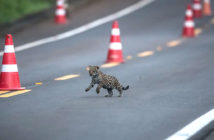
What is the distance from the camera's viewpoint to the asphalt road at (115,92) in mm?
7137

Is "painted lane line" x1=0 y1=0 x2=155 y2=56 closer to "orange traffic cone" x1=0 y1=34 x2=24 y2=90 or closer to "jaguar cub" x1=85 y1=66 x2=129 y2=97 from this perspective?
"orange traffic cone" x1=0 y1=34 x2=24 y2=90

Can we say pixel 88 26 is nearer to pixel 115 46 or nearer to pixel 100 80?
pixel 115 46

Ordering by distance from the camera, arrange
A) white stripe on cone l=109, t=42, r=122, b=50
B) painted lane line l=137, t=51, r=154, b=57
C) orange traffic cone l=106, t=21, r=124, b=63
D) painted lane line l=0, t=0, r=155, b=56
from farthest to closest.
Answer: painted lane line l=0, t=0, r=155, b=56 < painted lane line l=137, t=51, r=154, b=57 < white stripe on cone l=109, t=42, r=122, b=50 < orange traffic cone l=106, t=21, r=124, b=63

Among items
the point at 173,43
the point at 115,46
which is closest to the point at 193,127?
the point at 115,46

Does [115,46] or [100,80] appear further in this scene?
[115,46]

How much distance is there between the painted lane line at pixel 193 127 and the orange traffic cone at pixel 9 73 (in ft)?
11.1

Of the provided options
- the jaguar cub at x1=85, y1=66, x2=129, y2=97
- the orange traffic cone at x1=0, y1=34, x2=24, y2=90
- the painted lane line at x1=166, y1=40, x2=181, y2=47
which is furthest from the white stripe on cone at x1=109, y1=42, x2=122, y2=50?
the jaguar cub at x1=85, y1=66, x2=129, y2=97

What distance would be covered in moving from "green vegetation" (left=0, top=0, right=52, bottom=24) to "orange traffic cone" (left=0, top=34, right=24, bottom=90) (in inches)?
384

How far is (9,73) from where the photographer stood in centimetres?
1048

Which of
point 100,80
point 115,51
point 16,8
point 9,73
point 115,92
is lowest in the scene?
point 115,92

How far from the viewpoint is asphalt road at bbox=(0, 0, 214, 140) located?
714cm

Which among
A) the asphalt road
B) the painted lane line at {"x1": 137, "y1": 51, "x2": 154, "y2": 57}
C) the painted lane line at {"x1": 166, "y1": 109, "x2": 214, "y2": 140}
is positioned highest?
→ the painted lane line at {"x1": 137, "y1": 51, "x2": 154, "y2": 57}

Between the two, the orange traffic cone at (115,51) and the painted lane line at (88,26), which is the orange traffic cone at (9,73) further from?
the painted lane line at (88,26)

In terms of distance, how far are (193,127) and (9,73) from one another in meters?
4.09
